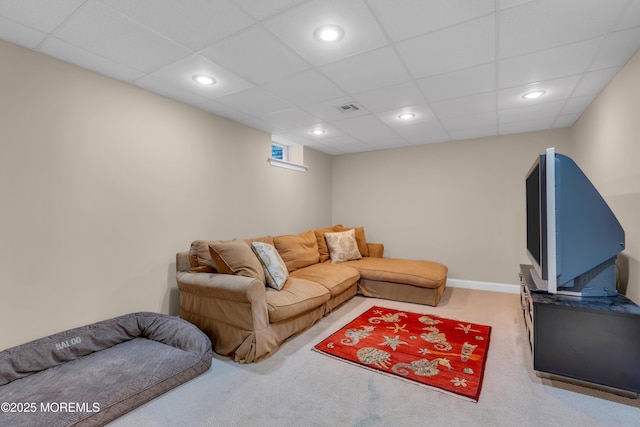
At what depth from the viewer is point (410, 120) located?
3.54 m

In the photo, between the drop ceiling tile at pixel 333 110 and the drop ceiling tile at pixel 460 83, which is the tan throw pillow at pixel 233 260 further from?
the drop ceiling tile at pixel 460 83

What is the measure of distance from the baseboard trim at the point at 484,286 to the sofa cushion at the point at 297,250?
2167mm

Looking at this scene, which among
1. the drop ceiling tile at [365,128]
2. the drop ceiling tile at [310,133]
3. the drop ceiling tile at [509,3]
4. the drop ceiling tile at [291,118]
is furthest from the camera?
the drop ceiling tile at [310,133]

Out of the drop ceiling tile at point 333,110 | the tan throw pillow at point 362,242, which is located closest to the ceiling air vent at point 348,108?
the drop ceiling tile at point 333,110

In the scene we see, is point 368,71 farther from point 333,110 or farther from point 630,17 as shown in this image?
point 630,17

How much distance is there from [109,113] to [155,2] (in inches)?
51.7

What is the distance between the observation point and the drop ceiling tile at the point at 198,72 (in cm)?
221

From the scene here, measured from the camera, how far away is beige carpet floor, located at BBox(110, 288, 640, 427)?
167 centimetres

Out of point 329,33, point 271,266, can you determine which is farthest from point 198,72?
point 271,266

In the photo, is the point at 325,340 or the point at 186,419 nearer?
the point at 186,419

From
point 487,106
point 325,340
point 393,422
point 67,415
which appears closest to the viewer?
point 67,415

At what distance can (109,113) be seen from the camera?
247 centimetres

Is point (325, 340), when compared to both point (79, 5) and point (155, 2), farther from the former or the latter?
point (79, 5)

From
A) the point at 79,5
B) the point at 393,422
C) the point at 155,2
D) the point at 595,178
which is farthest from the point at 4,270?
the point at 595,178
